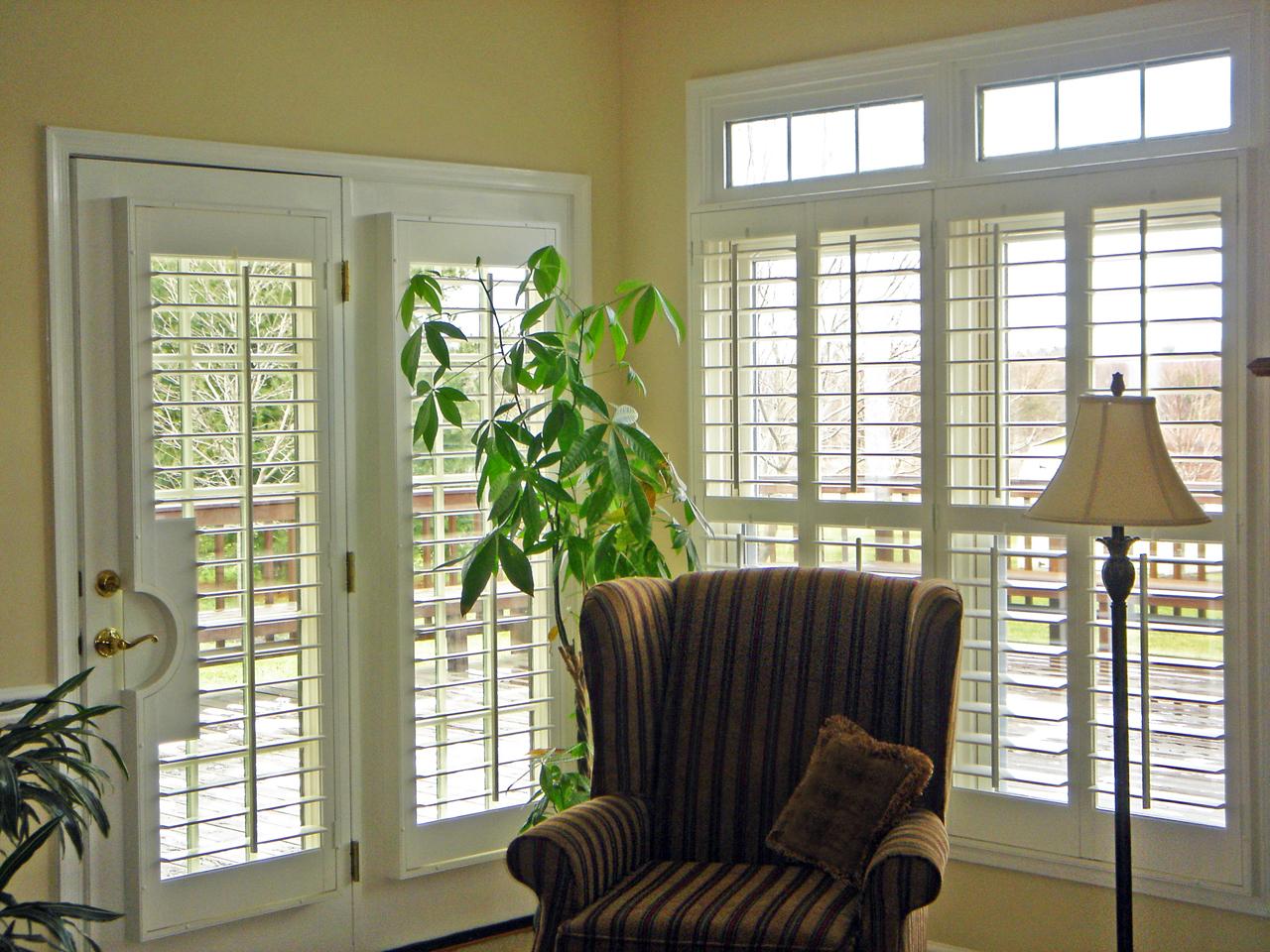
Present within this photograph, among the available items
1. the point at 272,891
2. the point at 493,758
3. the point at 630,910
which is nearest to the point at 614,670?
the point at 630,910

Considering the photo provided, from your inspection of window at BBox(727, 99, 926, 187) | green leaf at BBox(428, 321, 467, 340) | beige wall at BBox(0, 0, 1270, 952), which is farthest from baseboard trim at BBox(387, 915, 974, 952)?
window at BBox(727, 99, 926, 187)

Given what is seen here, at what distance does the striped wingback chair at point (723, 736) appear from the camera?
2586 millimetres

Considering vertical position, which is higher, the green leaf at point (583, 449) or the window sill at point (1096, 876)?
the green leaf at point (583, 449)

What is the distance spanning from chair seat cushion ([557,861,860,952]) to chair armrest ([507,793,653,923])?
3 cm

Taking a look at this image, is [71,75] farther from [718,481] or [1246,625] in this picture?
[1246,625]

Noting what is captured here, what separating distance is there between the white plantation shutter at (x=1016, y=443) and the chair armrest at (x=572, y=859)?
3.44 feet

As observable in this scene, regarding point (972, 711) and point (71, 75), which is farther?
point (972, 711)

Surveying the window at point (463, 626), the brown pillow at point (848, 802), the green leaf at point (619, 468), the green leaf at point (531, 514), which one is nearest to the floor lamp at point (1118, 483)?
the brown pillow at point (848, 802)

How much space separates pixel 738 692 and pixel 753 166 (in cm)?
162

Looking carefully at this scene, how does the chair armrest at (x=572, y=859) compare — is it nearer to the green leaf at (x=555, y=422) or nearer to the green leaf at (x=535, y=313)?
the green leaf at (x=555, y=422)

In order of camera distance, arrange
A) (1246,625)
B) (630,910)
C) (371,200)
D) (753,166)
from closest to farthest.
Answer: (630,910) → (1246,625) → (371,200) → (753,166)

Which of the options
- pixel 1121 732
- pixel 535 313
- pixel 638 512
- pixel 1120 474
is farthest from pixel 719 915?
pixel 535 313

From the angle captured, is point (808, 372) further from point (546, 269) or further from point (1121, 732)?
point (1121, 732)

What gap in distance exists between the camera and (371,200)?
11.6ft
